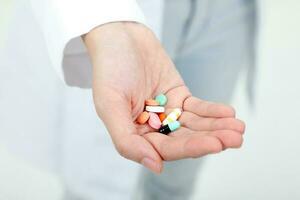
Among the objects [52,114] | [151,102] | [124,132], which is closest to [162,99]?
[151,102]

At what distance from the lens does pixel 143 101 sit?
632 millimetres

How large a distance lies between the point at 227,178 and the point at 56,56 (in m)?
0.66

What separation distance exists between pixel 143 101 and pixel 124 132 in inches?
4.9

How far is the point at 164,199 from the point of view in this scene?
1.11m

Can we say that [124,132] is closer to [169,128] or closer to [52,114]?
[169,128]

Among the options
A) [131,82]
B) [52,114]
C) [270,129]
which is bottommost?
[270,129]

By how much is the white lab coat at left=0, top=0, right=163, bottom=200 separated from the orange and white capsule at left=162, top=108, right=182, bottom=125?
0.59 ft

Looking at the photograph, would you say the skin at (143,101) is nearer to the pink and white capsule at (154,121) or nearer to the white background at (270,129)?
the pink and white capsule at (154,121)

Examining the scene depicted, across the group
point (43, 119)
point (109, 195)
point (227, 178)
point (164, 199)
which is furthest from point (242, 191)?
point (43, 119)

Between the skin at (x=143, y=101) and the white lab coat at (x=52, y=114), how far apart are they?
0.22 feet

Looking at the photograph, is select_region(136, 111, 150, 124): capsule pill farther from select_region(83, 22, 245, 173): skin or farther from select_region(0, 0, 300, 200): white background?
select_region(0, 0, 300, 200): white background

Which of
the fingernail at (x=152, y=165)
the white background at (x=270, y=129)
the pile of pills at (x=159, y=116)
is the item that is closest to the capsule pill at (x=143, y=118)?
the pile of pills at (x=159, y=116)

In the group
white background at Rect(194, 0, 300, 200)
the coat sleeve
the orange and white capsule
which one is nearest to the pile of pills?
the orange and white capsule

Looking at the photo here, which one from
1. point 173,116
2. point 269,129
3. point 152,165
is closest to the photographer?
point 152,165
